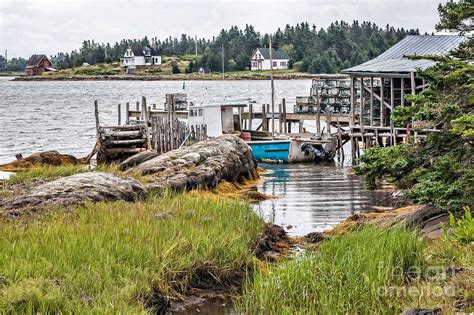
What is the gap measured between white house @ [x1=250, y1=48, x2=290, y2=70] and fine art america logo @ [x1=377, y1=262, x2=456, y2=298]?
536 ft

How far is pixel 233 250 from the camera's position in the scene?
12391 mm

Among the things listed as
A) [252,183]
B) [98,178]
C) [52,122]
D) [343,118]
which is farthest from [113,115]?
[98,178]

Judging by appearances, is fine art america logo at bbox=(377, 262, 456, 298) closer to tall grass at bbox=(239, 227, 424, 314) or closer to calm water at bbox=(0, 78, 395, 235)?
tall grass at bbox=(239, 227, 424, 314)

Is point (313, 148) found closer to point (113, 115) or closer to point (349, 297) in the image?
point (349, 297)

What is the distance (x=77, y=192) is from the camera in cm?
1549

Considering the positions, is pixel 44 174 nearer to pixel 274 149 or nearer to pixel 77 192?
pixel 77 192

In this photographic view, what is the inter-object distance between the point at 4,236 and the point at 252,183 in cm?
1696

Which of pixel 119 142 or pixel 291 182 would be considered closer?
pixel 291 182

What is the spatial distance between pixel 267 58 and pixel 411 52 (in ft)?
483

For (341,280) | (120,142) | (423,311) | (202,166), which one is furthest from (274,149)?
(423,311)

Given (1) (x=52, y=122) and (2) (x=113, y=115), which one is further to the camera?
(2) (x=113, y=115)

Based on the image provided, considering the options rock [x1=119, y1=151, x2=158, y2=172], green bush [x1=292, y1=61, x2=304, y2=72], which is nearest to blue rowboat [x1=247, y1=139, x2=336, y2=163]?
rock [x1=119, y1=151, x2=158, y2=172]

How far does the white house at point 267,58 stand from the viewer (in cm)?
17588

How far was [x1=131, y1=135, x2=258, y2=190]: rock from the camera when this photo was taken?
2108 centimetres
